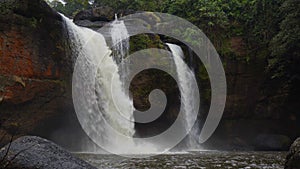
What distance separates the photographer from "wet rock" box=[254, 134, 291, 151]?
15434 mm

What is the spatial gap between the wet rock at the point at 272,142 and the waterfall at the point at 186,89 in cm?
315

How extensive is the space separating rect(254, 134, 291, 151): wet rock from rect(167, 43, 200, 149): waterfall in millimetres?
3152

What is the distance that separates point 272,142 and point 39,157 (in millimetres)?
13081

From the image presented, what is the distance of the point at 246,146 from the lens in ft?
55.0

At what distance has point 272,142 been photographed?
15.7m

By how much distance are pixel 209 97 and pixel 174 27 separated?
4315 mm

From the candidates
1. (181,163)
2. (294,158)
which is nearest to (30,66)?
(181,163)

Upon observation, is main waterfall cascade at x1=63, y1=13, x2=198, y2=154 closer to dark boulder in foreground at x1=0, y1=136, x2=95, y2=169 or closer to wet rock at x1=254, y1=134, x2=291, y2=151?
wet rock at x1=254, y1=134, x2=291, y2=151

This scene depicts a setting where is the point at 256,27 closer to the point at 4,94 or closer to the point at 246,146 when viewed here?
the point at 246,146

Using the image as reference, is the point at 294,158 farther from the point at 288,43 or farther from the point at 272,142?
the point at 272,142

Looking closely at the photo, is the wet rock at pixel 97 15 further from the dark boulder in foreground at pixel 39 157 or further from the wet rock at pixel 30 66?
the dark boulder in foreground at pixel 39 157

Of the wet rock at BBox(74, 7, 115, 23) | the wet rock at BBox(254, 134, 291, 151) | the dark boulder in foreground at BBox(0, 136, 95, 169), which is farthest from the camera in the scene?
the wet rock at BBox(74, 7, 115, 23)

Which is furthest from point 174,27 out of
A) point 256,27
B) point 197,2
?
point 256,27

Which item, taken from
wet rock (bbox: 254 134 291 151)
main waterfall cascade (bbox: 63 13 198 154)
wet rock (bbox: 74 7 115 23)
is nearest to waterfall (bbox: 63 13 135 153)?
main waterfall cascade (bbox: 63 13 198 154)
